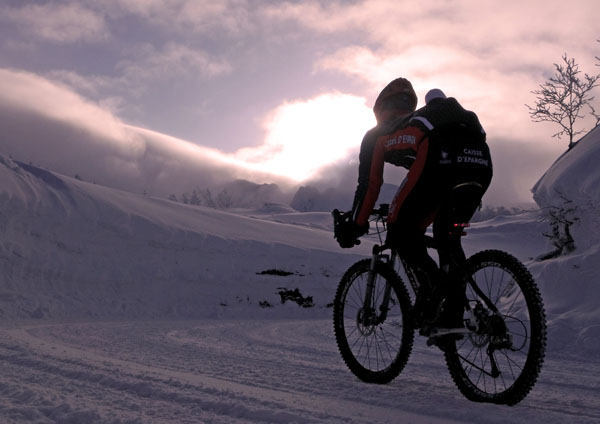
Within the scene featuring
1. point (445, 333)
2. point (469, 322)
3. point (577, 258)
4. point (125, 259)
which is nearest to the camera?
point (469, 322)

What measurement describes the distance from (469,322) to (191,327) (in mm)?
6276

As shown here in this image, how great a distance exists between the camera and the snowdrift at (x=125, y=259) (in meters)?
11.8

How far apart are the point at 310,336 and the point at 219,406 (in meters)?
4.62

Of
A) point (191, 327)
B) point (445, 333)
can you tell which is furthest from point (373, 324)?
point (191, 327)

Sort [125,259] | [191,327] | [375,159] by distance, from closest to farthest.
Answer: [375,159] → [191,327] → [125,259]

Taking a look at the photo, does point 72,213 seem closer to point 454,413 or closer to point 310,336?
point 310,336

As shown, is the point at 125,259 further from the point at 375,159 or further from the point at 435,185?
the point at 435,185

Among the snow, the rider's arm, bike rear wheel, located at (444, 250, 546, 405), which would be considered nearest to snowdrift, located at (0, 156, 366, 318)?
the snow

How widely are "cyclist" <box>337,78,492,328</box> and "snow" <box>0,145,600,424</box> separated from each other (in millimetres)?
680

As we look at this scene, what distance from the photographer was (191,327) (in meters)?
8.24

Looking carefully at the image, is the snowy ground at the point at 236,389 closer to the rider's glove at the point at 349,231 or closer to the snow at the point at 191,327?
the snow at the point at 191,327

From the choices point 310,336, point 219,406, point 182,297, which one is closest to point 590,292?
point 310,336

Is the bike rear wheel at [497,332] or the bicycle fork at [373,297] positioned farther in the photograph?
the bicycle fork at [373,297]

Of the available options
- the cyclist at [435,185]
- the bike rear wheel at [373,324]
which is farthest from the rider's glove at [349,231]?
the cyclist at [435,185]
